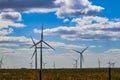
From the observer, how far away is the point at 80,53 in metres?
117

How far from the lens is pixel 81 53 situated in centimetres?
11712

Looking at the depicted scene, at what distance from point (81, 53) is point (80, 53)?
37 cm
